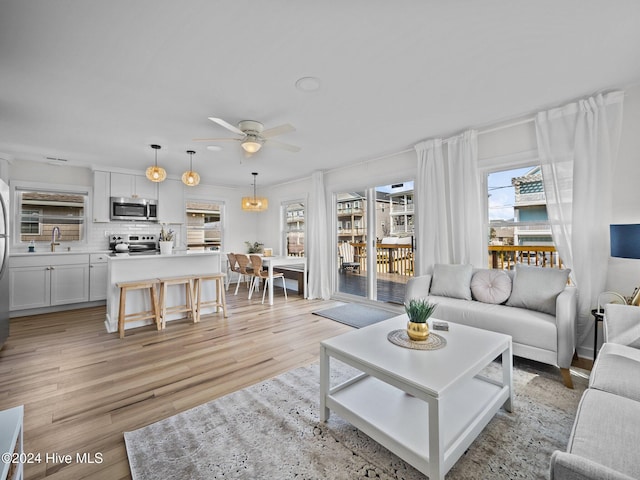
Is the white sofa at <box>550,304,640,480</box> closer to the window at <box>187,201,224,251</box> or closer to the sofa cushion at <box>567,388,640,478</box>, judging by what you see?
the sofa cushion at <box>567,388,640,478</box>

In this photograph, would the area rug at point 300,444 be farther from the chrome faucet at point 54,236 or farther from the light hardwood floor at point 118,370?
the chrome faucet at point 54,236

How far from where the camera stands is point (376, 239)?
4934 millimetres

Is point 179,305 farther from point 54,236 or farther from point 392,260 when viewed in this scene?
point 392,260

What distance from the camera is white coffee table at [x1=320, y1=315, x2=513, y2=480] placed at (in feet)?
4.35

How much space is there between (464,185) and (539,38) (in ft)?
5.73

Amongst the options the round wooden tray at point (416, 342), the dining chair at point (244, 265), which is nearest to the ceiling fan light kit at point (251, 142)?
the round wooden tray at point (416, 342)

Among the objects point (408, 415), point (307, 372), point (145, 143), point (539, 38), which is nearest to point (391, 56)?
point (539, 38)

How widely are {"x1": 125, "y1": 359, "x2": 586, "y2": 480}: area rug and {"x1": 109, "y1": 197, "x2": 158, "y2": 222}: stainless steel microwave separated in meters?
4.64

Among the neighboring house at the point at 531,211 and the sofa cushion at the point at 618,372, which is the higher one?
the neighboring house at the point at 531,211

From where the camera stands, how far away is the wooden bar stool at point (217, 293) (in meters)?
4.09

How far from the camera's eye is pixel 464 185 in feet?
11.5

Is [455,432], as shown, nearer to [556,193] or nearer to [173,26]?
[556,193]

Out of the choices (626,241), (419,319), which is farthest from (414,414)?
(626,241)

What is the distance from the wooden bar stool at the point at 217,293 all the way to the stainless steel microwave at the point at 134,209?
2270 millimetres
